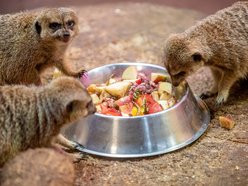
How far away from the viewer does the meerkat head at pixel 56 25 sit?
4.25 m

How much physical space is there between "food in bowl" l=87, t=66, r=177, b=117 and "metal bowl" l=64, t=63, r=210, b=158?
7.3 inches

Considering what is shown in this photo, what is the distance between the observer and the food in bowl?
417 centimetres

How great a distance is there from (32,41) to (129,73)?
982mm

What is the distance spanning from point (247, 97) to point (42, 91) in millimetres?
2263

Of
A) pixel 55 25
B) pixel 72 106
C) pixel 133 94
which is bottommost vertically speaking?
pixel 133 94

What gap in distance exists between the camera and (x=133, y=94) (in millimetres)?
4289

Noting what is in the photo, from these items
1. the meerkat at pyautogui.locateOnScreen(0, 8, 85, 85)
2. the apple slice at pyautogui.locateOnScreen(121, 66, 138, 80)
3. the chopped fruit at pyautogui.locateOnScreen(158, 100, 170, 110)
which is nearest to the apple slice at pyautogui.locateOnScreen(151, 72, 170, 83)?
the apple slice at pyautogui.locateOnScreen(121, 66, 138, 80)

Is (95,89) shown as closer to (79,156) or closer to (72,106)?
(79,156)

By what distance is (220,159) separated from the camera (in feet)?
12.7

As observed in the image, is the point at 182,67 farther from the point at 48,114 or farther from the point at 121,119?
the point at 48,114

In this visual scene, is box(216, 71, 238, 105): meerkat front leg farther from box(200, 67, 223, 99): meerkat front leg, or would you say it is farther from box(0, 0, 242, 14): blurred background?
box(0, 0, 242, 14): blurred background

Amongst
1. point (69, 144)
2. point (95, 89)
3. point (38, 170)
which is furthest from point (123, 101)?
Answer: point (38, 170)

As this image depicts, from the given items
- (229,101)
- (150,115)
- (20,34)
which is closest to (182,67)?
(150,115)

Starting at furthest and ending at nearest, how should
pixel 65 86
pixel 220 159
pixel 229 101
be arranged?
pixel 229 101 < pixel 220 159 < pixel 65 86
